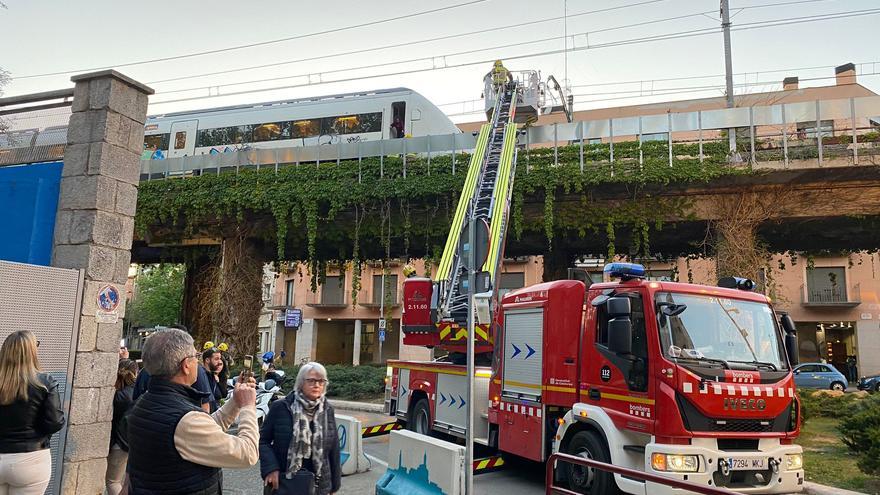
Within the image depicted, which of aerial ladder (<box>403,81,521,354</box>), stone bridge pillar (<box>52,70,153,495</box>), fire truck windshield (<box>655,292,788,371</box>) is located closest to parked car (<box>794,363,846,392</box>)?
aerial ladder (<box>403,81,521,354</box>)

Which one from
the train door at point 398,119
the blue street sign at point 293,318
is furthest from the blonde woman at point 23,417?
the blue street sign at point 293,318

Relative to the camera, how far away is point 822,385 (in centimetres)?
2486

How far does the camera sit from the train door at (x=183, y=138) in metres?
26.6

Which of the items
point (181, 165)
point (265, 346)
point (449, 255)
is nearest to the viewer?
point (449, 255)

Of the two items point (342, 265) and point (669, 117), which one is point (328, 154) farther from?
point (669, 117)

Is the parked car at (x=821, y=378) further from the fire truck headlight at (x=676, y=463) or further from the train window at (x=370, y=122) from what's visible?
the fire truck headlight at (x=676, y=463)

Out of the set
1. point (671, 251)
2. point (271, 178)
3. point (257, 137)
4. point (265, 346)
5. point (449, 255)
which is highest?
point (257, 137)

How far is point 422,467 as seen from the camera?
7016 mm

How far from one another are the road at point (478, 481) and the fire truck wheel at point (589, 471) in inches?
47.8

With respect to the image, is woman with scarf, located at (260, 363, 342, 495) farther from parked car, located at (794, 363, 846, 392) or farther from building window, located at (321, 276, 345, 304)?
building window, located at (321, 276, 345, 304)

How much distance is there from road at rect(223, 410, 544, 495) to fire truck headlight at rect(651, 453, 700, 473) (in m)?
2.59

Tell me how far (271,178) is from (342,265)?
5.11m

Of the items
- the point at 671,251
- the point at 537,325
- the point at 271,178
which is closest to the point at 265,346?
the point at 271,178

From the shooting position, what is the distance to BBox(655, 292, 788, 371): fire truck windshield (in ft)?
22.5
